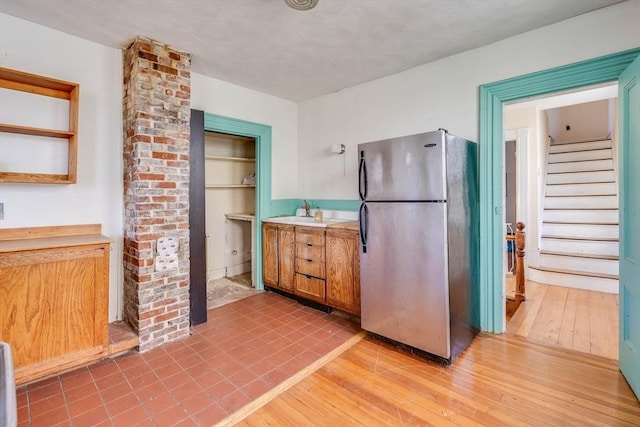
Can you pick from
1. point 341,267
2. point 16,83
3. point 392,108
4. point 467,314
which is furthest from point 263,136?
point 467,314

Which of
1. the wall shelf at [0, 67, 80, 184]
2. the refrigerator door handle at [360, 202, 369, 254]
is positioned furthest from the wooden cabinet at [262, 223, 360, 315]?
the wall shelf at [0, 67, 80, 184]

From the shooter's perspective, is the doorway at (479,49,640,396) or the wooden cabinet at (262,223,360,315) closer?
the doorway at (479,49,640,396)

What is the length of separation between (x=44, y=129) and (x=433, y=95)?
3.36 meters

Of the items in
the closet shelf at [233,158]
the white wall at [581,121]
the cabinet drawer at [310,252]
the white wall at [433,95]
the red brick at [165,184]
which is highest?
the white wall at [581,121]

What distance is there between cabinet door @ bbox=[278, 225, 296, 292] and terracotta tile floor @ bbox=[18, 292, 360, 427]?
64 centimetres

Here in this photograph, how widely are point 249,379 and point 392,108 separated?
297cm

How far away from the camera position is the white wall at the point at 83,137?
2.31 m

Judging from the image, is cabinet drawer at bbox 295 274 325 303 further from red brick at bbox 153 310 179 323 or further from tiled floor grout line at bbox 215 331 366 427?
red brick at bbox 153 310 179 323

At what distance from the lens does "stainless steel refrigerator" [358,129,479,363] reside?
2248 mm

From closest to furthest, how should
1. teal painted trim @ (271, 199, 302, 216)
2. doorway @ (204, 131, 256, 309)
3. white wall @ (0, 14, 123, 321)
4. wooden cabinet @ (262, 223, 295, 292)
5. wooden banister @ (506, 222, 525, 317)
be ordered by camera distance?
1. white wall @ (0, 14, 123, 321)
2. wooden banister @ (506, 222, 525, 317)
3. wooden cabinet @ (262, 223, 295, 292)
4. teal painted trim @ (271, 199, 302, 216)
5. doorway @ (204, 131, 256, 309)

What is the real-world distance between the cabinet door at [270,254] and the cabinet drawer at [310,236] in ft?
1.39

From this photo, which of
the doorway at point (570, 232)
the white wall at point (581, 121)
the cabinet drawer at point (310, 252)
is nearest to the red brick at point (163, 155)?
the cabinet drawer at point (310, 252)

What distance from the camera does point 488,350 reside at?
2.49 meters

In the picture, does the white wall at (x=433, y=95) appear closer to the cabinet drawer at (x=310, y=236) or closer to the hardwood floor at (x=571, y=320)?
the cabinet drawer at (x=310, y=236)
